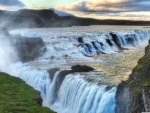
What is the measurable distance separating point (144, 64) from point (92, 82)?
31.9 ft

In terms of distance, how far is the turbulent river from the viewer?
33.6 metres

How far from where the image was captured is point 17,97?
131 feet

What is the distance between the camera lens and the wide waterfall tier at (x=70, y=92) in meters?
32.2

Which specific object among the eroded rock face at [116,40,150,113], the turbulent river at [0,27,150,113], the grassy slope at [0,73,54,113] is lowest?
the grassy slope at [0,73,54,113]

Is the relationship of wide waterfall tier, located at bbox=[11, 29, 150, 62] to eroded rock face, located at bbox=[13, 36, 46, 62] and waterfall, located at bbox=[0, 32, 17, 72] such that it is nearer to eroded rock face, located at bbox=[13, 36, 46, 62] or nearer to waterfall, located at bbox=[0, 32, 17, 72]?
eroded rock face, located at bbox=[13, 36, 46, 62]

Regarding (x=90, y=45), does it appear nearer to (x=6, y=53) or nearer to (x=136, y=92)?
(x=6, y=53)

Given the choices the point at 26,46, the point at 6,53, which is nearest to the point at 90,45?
the point at 26,46

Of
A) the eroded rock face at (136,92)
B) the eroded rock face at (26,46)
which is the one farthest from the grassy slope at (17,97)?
the eroded rock face at (26,46)

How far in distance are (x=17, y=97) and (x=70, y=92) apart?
5367mm

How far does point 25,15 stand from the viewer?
189 metres

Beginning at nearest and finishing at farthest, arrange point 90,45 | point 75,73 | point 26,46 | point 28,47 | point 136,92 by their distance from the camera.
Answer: point 136,92 < point 75,73 < point 28,47 < point 26,46 < point 90,45

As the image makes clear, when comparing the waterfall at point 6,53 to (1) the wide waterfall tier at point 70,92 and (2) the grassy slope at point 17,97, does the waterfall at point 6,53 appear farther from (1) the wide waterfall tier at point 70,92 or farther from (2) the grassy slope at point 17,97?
(2) the grassy slope at point 17,97

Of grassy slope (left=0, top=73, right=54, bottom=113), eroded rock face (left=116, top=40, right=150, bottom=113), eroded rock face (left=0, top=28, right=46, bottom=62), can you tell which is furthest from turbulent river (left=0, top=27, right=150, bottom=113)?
eroded rock face (left=116, top=40, right=150, bottom=113)

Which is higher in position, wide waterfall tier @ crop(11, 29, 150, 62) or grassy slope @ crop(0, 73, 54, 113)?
wide waterfall tier @ crop(11, 29, 150, 62)
